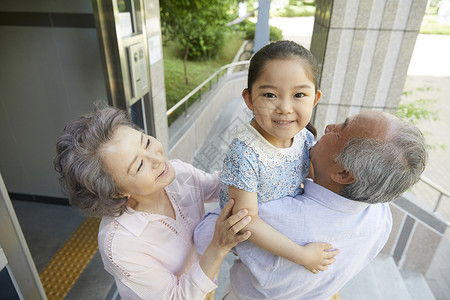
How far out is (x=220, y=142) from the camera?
1.59 metres

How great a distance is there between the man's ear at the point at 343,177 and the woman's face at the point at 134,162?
613mm

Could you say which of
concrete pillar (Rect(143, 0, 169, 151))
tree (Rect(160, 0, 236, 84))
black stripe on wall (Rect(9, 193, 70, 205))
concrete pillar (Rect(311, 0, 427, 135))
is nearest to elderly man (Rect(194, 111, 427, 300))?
concrete pillar (Rect(311, 0, 427, 135))

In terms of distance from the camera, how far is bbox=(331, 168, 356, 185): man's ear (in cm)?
99

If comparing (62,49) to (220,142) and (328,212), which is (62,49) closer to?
(220,142)

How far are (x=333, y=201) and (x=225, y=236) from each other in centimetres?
39

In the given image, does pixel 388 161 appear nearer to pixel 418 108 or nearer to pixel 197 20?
pixel 418 108

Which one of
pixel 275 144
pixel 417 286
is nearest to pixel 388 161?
pixel 275 144

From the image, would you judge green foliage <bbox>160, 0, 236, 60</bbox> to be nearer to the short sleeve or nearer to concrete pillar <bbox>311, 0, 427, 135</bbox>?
concrete pillar <bbox>311, 0, 427, 135</bbox>

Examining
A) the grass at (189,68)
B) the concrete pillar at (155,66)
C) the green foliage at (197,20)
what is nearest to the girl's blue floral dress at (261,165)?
the concrete pillar at (155,66)

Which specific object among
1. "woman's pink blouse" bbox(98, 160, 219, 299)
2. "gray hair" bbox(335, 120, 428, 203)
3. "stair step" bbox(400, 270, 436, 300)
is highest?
"gray hair" bbox(335, 120, 428, 203)

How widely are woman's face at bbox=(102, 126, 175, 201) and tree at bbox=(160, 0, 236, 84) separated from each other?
160 inches

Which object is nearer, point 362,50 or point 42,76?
point 362,50

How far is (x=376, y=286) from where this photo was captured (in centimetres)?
300

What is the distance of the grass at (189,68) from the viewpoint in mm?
7081
